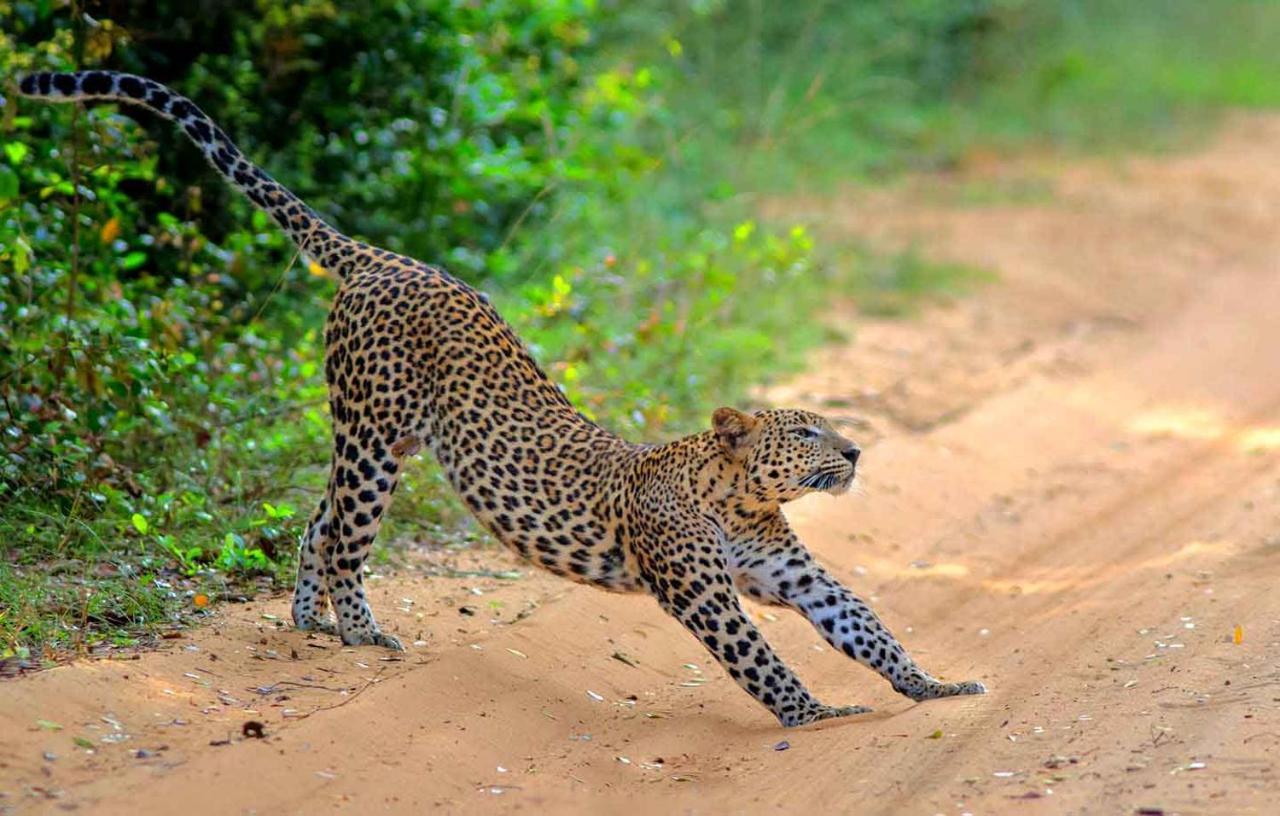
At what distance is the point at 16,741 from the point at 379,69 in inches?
243

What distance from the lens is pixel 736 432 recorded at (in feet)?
21.6

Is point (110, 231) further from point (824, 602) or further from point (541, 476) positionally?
point (824, 602)

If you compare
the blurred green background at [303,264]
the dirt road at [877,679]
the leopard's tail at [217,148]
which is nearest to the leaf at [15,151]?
the blurred green background at [303,264]

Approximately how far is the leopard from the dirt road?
0.97 feet

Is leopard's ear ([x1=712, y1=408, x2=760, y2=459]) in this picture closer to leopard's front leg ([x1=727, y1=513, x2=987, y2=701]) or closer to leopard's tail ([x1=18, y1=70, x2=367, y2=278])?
leopard's front leg ([x1=727, y1=513, x2=987, y2=701])

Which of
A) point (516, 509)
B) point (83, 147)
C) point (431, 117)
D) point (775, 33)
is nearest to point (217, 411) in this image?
point (83, 147)

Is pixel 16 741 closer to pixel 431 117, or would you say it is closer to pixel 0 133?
pixel 0 133

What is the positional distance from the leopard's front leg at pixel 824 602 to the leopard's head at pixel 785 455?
21 centimetres

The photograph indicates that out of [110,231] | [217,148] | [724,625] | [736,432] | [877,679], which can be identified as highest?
[217,148]

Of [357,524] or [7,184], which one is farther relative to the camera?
[357,524]

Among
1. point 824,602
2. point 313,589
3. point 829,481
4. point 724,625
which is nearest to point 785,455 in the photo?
point 829,481

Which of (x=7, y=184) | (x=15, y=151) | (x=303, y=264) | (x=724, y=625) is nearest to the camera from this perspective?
(x=724, y=625)

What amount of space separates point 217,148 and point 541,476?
1.91 m

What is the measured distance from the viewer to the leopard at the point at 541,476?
6.41 m
